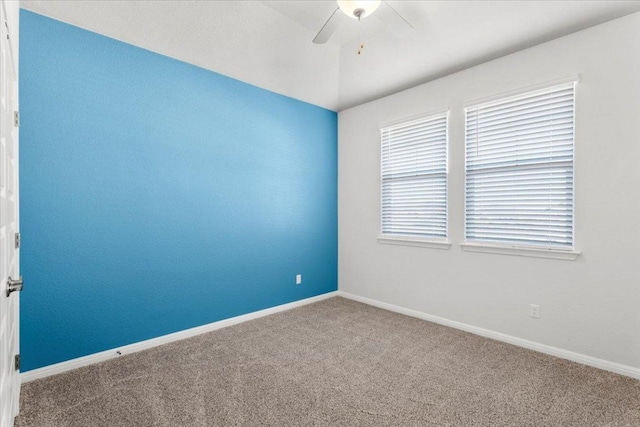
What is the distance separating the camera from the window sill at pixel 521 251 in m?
2.72

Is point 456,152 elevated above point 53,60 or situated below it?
below

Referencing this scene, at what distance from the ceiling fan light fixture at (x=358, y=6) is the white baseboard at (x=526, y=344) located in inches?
121

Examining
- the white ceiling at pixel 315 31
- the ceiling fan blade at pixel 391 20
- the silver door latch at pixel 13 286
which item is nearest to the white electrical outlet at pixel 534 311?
the white ceiling at pixel 315 31

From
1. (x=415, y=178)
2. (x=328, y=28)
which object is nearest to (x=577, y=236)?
(x=415, y=178)

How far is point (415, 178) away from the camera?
3848 mm

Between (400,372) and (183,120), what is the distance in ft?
9.83

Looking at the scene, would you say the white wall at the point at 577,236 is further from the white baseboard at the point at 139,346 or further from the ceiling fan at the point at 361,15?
the white baseboard at the point at 139,346

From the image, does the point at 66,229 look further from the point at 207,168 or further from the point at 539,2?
the point at 539,2

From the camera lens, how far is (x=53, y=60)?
2.46 meters

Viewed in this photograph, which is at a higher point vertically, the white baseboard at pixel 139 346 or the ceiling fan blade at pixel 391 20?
the ceiling fan blade at pixel 391 20

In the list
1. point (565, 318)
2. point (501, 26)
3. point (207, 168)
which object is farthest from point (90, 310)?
point (501, 26)

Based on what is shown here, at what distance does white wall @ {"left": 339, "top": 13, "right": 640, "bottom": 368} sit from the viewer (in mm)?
2459

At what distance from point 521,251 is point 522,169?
758 mm

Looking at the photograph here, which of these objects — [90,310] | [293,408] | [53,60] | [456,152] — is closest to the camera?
[293,408]
